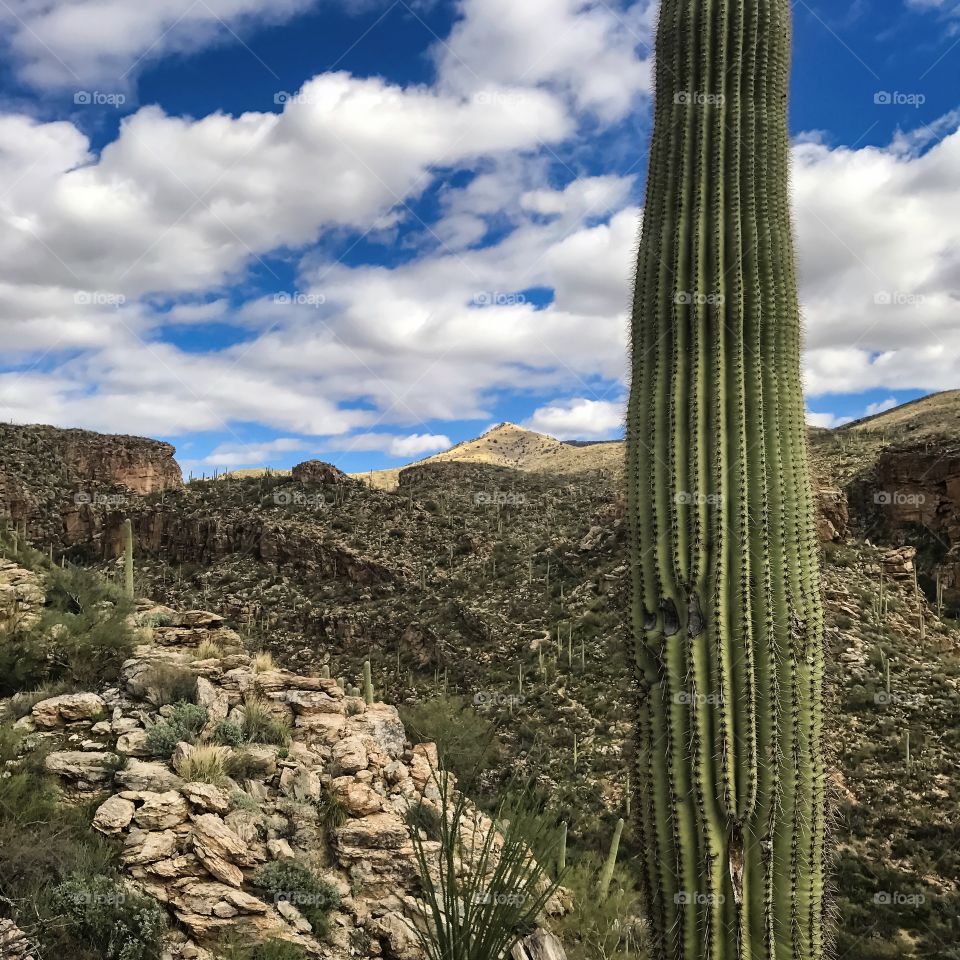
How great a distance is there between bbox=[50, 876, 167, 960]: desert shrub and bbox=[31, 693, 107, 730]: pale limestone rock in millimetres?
2889

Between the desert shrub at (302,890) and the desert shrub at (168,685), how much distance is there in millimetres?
2804

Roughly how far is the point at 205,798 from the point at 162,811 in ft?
→ 1.37

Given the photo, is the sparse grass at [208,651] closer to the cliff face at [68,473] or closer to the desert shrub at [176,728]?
the desert shrub at [176,728]

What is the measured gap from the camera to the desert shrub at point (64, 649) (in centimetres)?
889

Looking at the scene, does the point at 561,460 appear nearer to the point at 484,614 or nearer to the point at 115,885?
the point at 484,614

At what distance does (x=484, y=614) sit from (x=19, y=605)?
1808 centimetres

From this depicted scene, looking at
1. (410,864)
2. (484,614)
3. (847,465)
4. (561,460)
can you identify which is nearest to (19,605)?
(410,864)

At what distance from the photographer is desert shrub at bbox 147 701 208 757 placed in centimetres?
749

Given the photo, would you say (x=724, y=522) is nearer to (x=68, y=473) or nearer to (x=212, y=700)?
(x=212, y=700)

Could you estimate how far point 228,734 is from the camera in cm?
808

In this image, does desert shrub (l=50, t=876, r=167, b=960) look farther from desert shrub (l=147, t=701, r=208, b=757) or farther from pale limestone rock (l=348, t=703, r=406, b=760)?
pale limestone rock (l=348, t=703, r=406, b=760)

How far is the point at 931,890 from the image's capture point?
48.6 feet

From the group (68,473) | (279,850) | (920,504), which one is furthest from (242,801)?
(68,473)

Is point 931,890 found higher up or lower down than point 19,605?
lower down
